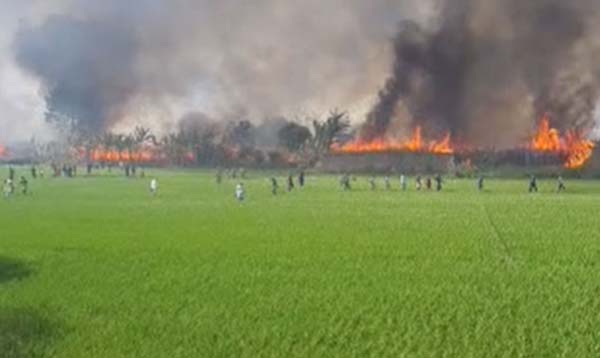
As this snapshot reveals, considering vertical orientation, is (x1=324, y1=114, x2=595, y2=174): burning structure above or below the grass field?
above

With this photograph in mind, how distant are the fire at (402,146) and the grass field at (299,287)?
343 feet

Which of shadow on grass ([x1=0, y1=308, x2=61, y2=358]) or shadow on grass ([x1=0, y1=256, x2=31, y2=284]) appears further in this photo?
shadow on grass ([x1=0, y1=256, x2=31, y2=284])

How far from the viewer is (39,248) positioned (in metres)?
34.8

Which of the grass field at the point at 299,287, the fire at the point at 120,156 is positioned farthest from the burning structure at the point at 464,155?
the grass field at the point at 299,287

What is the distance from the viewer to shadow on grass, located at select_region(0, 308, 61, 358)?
2239 cm

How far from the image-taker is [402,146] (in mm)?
161000

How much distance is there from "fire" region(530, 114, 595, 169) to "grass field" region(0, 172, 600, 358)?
94460 millimetres

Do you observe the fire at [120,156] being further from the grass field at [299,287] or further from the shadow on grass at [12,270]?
the shadow on grass at [12,270]

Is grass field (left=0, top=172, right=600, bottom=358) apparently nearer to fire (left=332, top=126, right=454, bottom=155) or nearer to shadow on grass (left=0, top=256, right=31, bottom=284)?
shadow on grass (left=0, top=256, right=31, bottom=284)

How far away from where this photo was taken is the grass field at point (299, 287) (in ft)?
74.4

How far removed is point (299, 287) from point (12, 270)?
10996 millimetres

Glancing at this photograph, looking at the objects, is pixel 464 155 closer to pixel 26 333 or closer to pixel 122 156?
pixel 122 156

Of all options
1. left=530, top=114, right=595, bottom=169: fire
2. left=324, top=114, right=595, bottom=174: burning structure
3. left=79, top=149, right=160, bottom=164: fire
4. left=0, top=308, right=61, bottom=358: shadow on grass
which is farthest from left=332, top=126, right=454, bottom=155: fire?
left=0, top=308, right=61, bottom=358: shadow on grass

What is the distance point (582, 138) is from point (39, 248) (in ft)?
441
